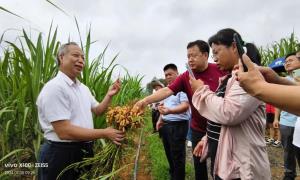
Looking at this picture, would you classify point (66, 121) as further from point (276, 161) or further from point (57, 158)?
point (276, 161)

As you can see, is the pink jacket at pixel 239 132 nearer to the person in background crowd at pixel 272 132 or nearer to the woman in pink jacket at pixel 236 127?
the woman in pink jacket at pixel 236 127

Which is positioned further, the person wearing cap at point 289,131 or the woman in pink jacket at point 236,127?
A: the person wearing cap at point 289,131

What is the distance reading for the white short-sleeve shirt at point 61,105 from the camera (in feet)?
6.32

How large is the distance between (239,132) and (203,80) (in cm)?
120

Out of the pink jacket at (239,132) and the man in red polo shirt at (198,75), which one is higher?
the man in red polo shirt at (198,75)

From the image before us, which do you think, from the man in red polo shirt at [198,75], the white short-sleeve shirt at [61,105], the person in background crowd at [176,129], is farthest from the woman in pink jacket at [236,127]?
the person in background crowd at [176,129]

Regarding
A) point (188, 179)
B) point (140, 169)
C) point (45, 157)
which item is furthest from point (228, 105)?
point (140, 169)

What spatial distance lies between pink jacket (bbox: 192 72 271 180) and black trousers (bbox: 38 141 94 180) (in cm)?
93

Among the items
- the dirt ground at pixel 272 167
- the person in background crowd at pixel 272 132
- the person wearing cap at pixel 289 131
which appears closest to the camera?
the person wearing cap at pixel 289 131

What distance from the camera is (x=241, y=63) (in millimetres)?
1119

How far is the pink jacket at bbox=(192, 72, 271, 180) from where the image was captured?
168 centimetres

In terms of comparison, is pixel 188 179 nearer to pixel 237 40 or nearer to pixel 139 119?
pixel 139 119

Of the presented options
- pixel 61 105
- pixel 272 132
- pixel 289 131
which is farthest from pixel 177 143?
pixel 272 132

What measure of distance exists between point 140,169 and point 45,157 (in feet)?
10.1
